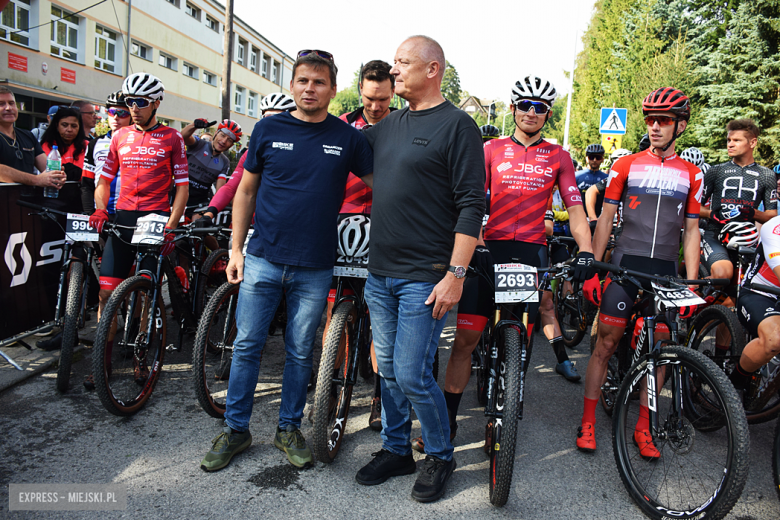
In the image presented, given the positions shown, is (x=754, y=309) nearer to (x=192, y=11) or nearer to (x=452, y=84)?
(x=192, y=11)

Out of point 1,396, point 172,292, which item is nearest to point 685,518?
point 172,292

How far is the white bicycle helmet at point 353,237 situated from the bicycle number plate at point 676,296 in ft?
5.84

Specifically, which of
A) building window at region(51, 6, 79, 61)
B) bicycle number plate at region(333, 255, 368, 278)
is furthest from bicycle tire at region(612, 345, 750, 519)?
building window at region(51, 6, 79, 61)

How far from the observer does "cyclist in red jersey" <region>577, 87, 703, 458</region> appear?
12.3 ft

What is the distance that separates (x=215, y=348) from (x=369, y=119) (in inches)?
88.6

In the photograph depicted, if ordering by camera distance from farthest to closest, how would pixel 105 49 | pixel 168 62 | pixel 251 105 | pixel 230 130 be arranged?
pixel 251 105 < pixel 168 62 < pixel 105 49 < pixel 230 130

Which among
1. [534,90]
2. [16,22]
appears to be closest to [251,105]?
[16,22]

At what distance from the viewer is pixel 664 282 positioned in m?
3.21

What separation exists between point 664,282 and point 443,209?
4.66ft

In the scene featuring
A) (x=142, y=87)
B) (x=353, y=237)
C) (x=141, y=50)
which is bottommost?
(x=353, y=237)

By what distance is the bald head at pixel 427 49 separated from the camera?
2.79m

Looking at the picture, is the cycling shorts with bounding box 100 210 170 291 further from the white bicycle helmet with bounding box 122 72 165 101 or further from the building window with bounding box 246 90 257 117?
the building window with bounding box 246 90 257 117

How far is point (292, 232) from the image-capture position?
3.17 meters

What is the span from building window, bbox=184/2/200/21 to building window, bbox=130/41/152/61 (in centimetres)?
484
